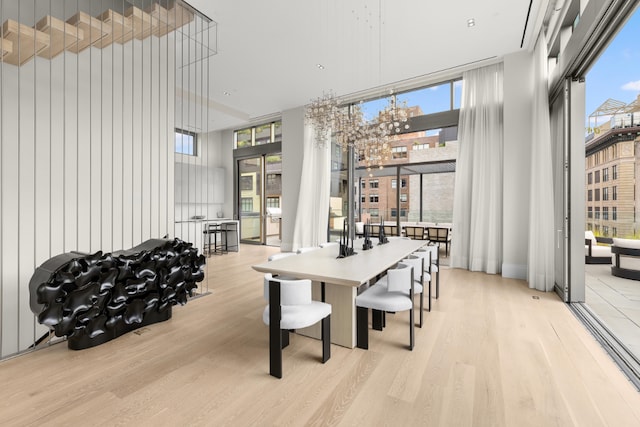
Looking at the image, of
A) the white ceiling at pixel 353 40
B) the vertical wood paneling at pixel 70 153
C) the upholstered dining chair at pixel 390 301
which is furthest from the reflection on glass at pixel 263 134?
the upholstered dining chair at pixel 390 301

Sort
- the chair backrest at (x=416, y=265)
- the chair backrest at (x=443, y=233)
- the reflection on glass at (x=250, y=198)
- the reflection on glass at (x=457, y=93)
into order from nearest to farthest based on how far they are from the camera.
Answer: the chair backrest at (x=416, y=265), the reflection on glass at (x=457, y=93), the chair backrest at (x=443, y=233), the reflection on glass at (x=250, y=198)

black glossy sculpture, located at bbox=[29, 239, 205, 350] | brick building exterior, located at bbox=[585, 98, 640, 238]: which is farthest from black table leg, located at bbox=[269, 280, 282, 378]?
brick building exterior, located at bbox=[585, 98, 640, 238]

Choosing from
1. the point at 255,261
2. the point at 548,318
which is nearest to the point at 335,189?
the point at 255,261

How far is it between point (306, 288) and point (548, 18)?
4747mm

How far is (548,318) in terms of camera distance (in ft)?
9.99

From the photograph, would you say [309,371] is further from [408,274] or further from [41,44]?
[41,44]

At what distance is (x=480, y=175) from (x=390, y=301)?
12.0ft

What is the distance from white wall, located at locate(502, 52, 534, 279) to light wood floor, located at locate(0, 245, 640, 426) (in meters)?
1.91

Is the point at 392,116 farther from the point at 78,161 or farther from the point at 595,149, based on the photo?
the point at 78,161

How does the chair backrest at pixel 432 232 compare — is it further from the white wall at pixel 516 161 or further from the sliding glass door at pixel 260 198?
the sliding glass door at pixel 260 198

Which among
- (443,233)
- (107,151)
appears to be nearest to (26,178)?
(107,151)

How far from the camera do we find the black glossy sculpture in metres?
2.21

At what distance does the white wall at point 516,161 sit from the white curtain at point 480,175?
0.18m

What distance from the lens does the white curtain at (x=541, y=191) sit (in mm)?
3953
